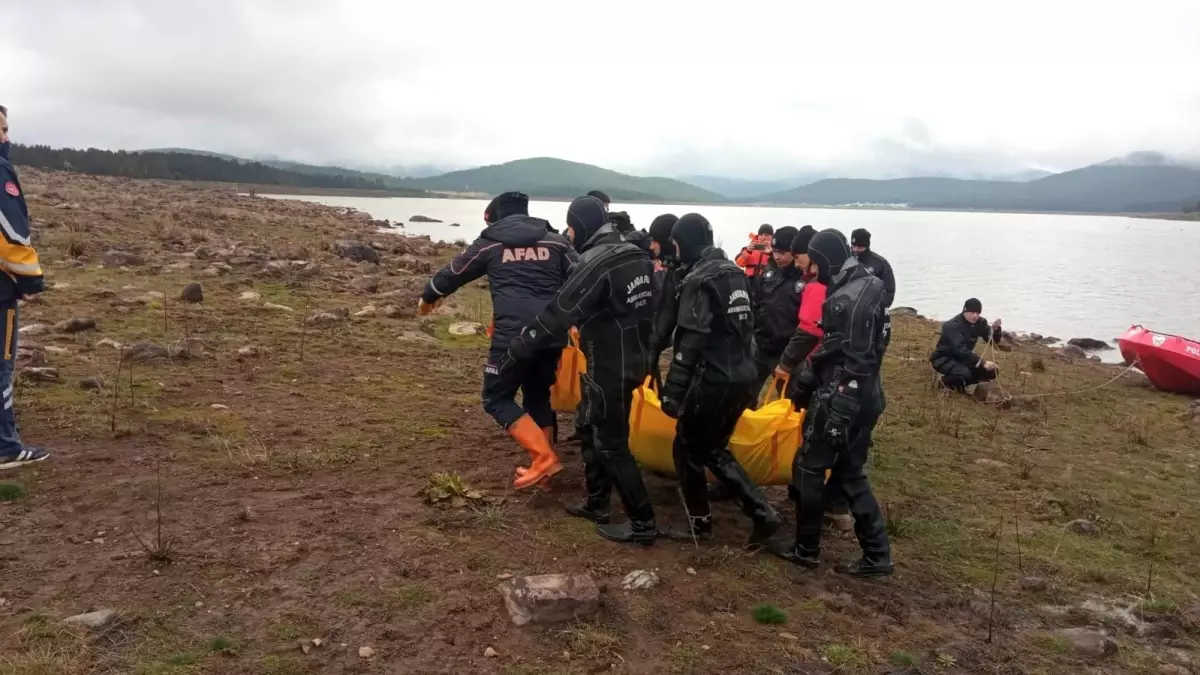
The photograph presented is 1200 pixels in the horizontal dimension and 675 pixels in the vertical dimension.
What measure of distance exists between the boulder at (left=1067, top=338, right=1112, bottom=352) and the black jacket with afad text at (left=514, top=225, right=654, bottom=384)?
19642 millimetres

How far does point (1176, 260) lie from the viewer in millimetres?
51938

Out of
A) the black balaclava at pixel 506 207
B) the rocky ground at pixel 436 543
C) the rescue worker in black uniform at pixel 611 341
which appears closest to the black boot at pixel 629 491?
the rescue worker in black uniform at pixel 611 341

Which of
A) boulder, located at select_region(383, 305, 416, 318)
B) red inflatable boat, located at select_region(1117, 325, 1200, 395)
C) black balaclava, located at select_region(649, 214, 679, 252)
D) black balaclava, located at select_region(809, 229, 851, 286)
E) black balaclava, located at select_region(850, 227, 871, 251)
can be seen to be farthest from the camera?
red inflatable boat, located at select_region(1117, 325, 1200, 395)

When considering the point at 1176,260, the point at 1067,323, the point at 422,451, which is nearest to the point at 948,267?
the point at 1067,323

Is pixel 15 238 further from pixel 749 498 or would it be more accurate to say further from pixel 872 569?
pixel 872 569

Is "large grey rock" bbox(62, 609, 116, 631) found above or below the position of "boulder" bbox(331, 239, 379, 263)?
below

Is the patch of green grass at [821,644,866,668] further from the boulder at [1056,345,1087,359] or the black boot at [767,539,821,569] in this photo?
the boulder at [1056,345,1087,359]

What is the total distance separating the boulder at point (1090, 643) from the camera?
4516mm

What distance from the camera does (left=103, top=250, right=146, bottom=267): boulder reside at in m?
14.3

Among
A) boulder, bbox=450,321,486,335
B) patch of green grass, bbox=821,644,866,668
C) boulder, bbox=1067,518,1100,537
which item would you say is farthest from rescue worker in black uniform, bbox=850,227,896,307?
boulder, bbox=450,321,486,335

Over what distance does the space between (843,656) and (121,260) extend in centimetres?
1457

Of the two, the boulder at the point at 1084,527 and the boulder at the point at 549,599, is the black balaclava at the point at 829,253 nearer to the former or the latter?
the boulder at the point at 549,599

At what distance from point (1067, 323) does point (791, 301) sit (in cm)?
2201

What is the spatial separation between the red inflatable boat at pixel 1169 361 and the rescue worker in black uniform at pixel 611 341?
1185cm
